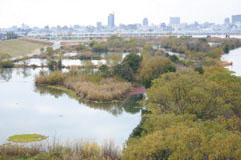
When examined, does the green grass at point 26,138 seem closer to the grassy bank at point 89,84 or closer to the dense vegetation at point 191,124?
the dense vegetation at point 191,124

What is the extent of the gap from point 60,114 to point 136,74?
410 inches

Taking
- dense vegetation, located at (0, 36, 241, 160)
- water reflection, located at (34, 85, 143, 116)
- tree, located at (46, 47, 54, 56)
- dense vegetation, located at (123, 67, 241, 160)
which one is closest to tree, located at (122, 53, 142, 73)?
dense vegetation, located at (0, 36, 241, 160)

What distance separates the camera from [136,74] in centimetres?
2781

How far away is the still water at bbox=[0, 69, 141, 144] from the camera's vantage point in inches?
630

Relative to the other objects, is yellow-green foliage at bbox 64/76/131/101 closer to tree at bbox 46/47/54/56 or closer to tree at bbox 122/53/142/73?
tree at bbox 122/53/142/73

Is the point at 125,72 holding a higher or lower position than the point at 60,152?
higher

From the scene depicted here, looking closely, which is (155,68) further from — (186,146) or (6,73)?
(6,73)

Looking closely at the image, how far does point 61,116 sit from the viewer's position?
18812mm

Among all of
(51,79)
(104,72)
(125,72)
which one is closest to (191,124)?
(125,72)

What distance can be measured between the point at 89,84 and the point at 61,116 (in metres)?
5.91

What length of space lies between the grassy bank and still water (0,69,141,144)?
930mm

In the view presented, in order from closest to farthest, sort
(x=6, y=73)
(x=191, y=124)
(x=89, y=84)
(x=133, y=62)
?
(x=191, y=124) → (x=89, y=84) → (x=133, y=62) → (x=6, y=73)

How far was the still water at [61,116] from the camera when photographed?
16.0m

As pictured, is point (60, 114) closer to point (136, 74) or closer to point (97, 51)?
point (136, 74)
